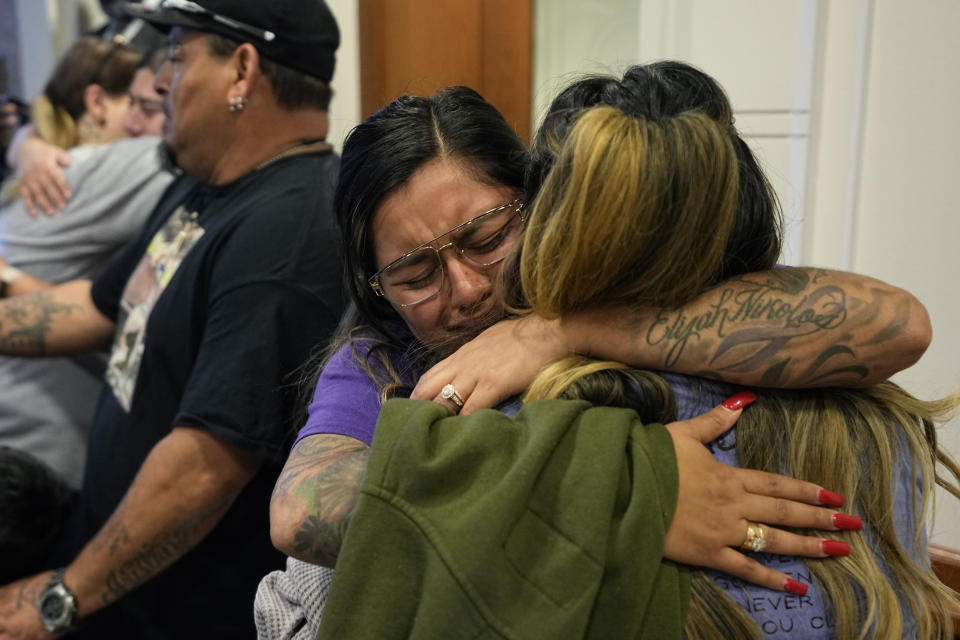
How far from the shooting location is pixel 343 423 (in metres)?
1.14

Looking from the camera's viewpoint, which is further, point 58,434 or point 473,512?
point 58,434

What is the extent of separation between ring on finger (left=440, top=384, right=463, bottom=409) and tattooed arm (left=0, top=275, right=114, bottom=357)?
135cm

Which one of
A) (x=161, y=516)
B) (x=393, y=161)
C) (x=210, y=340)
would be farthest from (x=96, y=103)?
(x=393, y=161)

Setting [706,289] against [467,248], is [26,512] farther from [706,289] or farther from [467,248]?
[706,289]

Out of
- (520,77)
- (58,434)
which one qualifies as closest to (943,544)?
(520,77)

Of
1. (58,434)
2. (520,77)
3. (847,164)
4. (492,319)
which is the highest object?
(520,77)

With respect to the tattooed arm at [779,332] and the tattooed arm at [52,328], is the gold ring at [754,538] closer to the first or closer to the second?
the tattooed arm at [779,332]

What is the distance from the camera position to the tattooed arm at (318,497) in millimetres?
1002

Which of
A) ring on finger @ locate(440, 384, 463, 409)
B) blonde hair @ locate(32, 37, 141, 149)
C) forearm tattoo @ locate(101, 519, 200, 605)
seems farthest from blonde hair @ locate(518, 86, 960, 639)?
blonde hair @ locate(32, 37, 141, 149)

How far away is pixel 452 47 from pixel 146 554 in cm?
164

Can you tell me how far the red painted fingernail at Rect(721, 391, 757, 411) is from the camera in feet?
3.14

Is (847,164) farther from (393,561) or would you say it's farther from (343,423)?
(393,561)

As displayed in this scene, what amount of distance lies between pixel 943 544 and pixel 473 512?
1.32 m

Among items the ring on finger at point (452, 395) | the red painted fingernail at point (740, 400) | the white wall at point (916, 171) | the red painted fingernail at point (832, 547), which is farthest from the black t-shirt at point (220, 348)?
the white wall at point (916, 171)
